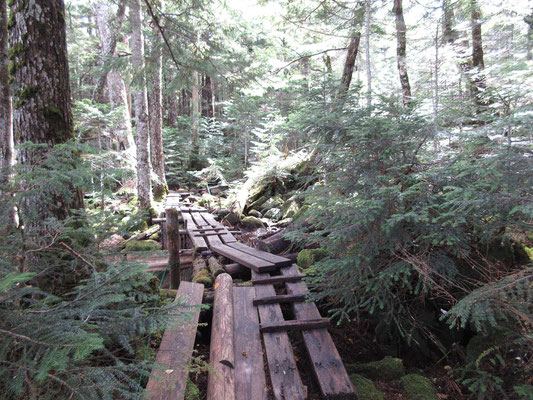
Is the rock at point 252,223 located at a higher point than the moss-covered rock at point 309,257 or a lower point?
higher

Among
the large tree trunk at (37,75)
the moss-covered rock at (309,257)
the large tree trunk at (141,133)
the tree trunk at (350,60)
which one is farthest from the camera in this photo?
the tree trunk at (350,60)

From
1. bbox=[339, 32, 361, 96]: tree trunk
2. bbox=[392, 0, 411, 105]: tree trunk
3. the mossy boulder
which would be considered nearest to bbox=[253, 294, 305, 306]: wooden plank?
the mossy boulder

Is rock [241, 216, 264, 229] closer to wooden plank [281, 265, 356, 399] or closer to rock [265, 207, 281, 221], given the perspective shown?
rock [265, 207, 281, 221]

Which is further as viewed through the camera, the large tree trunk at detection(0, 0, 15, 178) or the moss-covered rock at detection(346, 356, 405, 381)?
the large tree trunk at detection(0, 0, 15, 178)

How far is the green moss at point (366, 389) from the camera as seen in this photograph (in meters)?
2.81

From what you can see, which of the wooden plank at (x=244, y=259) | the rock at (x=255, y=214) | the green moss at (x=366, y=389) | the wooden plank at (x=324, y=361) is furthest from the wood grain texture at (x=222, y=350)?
the rock at (x=255, y=214)

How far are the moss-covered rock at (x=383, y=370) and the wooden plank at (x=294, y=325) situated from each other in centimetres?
57

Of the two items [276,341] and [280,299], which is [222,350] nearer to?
[276,341]

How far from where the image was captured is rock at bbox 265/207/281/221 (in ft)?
34.8

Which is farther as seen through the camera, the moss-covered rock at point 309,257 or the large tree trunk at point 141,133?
the large tree trunk at point 141,133

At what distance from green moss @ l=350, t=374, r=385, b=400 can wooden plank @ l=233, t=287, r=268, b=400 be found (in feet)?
3.08

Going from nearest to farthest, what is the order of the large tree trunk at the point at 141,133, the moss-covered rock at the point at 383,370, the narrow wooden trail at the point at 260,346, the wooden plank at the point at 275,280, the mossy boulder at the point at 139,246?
1. the narrow wooden trail at the point at 260,346
2. the moss-covered rock at the point at 383,370
3. the wooden plank at the point at 275,280
4. the mossy boulder at the point at 139,246
5. the large tree trunk at the point at 141,133

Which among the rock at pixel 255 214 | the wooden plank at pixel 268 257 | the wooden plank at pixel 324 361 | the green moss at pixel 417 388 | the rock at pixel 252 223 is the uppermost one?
the rock at pixel 255 214

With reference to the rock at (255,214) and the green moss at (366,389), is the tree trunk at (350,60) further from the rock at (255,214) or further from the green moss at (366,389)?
the green moss at (366,389)
